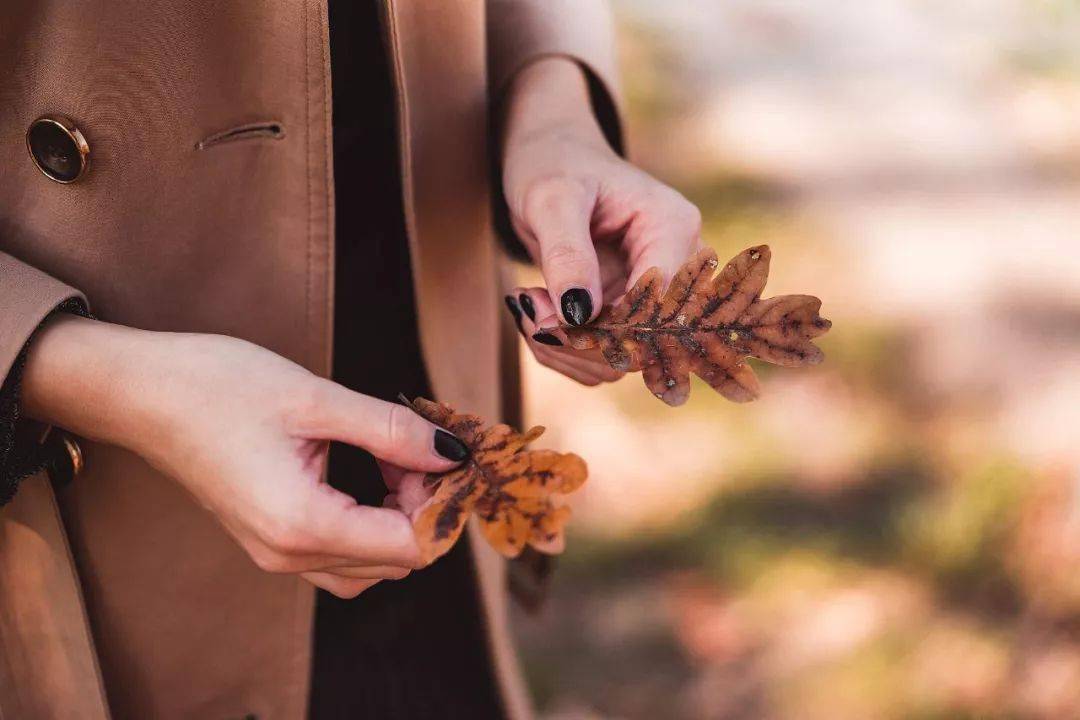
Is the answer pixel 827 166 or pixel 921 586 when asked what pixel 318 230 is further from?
pixel 827 166

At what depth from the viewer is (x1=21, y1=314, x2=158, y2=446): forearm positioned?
0.89 m

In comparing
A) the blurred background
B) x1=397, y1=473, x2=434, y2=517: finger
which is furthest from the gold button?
the blurred background

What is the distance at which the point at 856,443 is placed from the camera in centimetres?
268

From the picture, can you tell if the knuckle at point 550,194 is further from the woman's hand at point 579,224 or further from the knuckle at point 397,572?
the knuckle at point 397,572

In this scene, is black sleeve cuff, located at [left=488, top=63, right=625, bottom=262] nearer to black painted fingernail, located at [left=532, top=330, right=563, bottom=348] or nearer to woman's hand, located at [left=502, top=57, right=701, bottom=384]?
woman's hand, located at [left=502, top=57, right=701, bottom=384]

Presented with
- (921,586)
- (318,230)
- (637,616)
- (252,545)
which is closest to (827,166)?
(921,586)

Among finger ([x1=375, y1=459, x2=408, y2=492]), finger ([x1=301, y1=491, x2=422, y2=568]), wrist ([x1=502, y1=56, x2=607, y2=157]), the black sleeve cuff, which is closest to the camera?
finger ([x1=301, y1=491, x2=422, y2=568])

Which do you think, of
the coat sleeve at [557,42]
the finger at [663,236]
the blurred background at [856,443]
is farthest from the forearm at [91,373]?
the blurred background at [856,443]

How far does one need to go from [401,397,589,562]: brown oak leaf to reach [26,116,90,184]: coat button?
48 centimetres

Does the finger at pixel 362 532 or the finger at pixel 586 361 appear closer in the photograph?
the finger at pixel 362 532

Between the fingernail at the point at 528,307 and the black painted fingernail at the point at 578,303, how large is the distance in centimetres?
8

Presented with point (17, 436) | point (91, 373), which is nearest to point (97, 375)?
point (91, 373)

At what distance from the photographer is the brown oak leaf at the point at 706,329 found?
925mm

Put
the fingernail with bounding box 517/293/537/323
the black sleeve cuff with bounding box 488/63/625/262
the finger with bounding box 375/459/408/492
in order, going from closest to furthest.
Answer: the finger with bounding box 375/459/408/492, the fingernail with bounding box 517/293/537/323, the black sleeve cuff with bounding box 488/63/625/262
